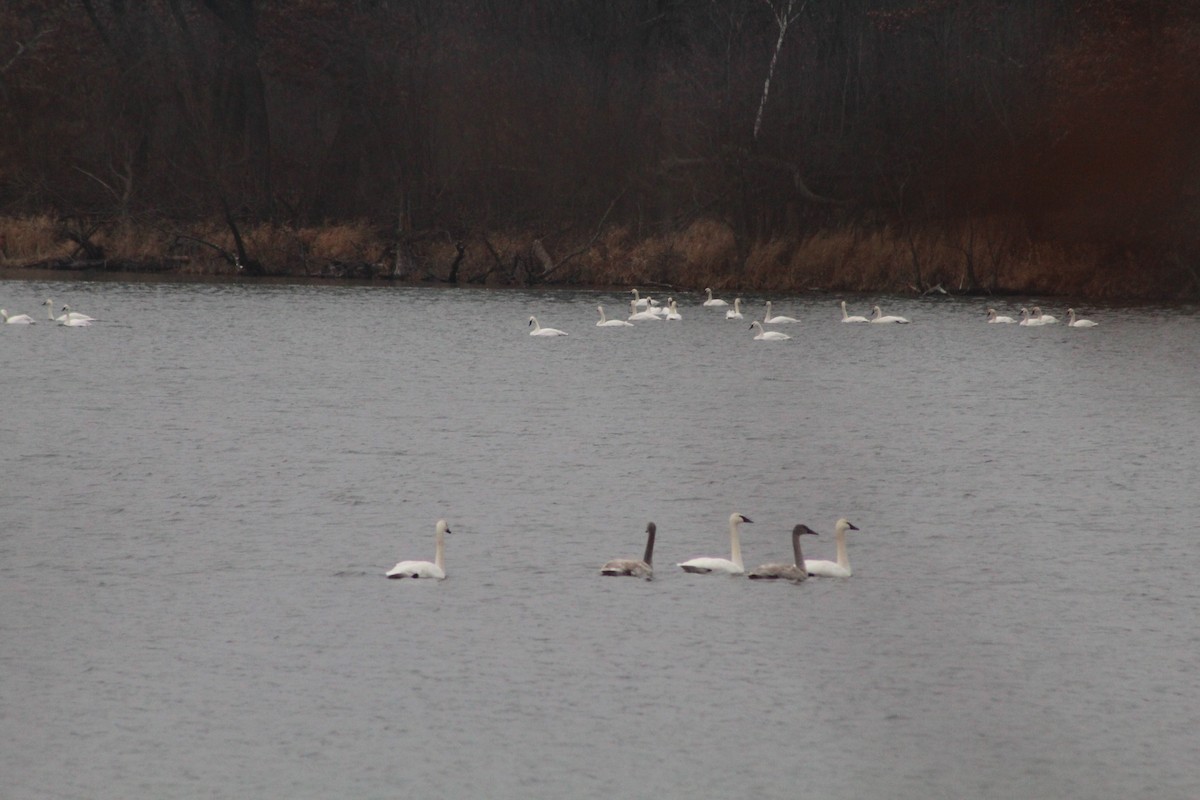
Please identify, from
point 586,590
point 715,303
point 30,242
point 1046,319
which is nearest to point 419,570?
point 586,590

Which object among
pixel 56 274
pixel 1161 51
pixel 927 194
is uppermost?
pixel 1161 51

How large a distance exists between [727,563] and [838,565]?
82 centimetres

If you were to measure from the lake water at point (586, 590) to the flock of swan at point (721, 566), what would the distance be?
0.52 feet

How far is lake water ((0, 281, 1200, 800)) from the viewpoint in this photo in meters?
9.12

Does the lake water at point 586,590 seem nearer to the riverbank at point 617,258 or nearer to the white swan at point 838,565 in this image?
the white swan at point 838,565

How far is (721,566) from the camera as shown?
508 inches

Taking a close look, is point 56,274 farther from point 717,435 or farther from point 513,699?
point 513,699

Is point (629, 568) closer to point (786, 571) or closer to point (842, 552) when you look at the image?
point (786, 571)

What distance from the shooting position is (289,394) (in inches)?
933

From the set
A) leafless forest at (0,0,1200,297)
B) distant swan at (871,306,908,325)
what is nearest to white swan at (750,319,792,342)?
distant swan at (871,306,908,325)

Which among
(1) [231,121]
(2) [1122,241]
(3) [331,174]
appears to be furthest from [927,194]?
(1) [231,121]

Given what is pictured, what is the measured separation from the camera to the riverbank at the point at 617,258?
39.2m

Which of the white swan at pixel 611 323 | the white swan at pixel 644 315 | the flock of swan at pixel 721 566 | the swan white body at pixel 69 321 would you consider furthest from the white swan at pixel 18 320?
the flock of swan at pixel 721 566

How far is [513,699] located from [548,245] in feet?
110
